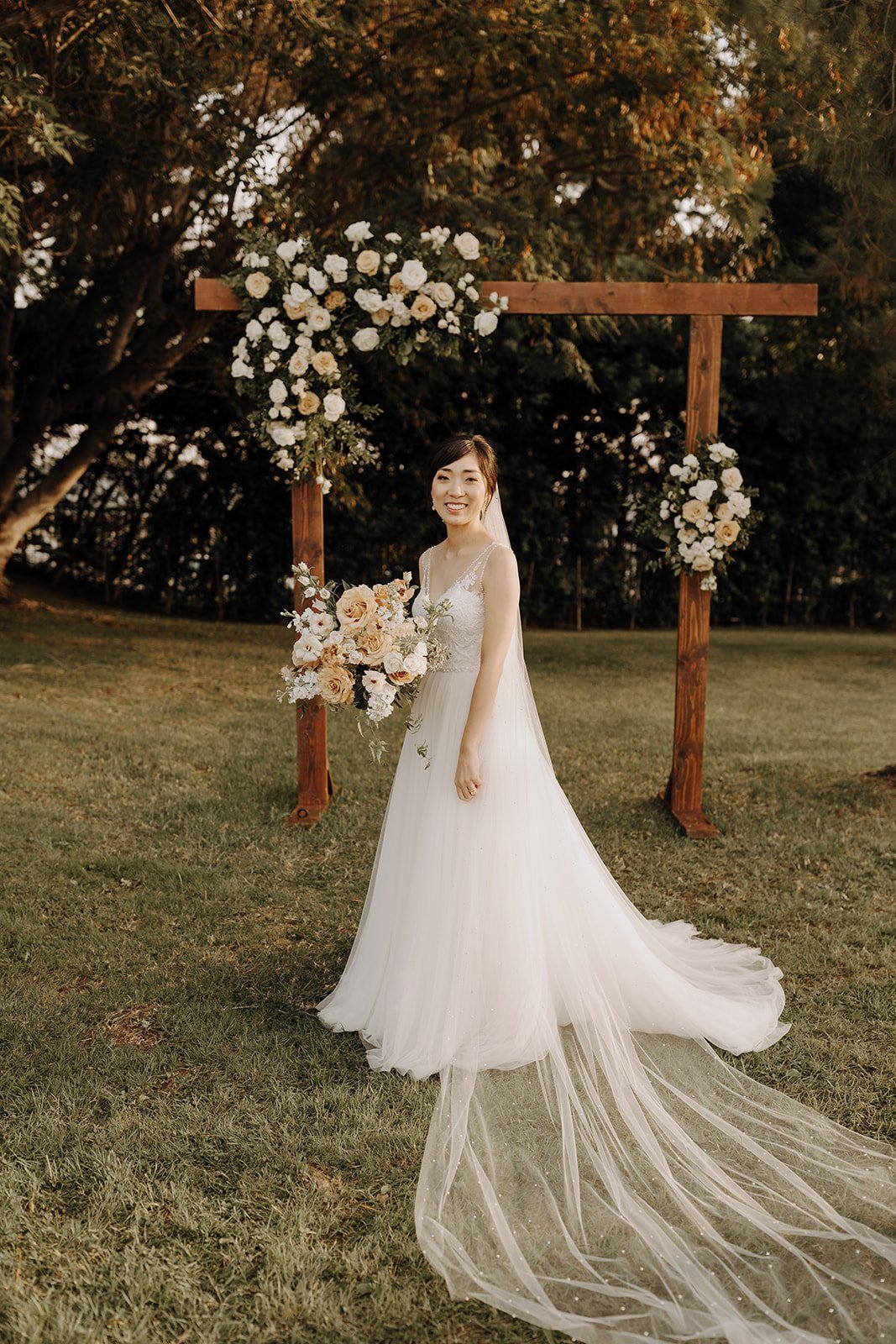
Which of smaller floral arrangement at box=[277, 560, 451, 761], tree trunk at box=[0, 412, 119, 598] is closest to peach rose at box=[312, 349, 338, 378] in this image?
smaller floral arrangement at box=[277, 560, 451, 761]

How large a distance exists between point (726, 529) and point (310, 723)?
8.29 ft

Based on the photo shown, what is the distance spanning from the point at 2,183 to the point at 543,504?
859 cm

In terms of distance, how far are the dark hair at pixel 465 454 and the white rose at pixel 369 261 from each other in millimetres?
2012

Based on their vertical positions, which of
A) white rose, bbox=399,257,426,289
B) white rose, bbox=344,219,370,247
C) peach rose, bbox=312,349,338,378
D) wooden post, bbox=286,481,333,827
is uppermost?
white rose, bbox=344,219,370,247

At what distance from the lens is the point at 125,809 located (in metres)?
5.92

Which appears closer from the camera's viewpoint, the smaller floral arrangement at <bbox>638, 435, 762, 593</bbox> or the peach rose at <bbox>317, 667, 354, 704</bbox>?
the peach rose at <bbox>317, 667, 354, 704</bbox>

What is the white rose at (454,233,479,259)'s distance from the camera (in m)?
5.26

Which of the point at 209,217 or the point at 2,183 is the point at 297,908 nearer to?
the point at 2,183

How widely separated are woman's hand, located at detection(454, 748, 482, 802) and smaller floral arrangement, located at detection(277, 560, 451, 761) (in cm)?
14

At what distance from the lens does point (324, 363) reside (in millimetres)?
5281

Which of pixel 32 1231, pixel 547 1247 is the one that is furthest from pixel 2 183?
pixel 547 1247

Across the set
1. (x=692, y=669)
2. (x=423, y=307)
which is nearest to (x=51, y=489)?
(x=423, y=307)

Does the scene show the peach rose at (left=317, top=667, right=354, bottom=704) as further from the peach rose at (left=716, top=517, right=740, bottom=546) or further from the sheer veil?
the peach rose at (left=716, top=517, right=740, bottom=546)

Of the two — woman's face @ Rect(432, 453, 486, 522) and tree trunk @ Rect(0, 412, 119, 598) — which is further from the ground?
tree trunk @ Rect(0, 412, 119, 598)
